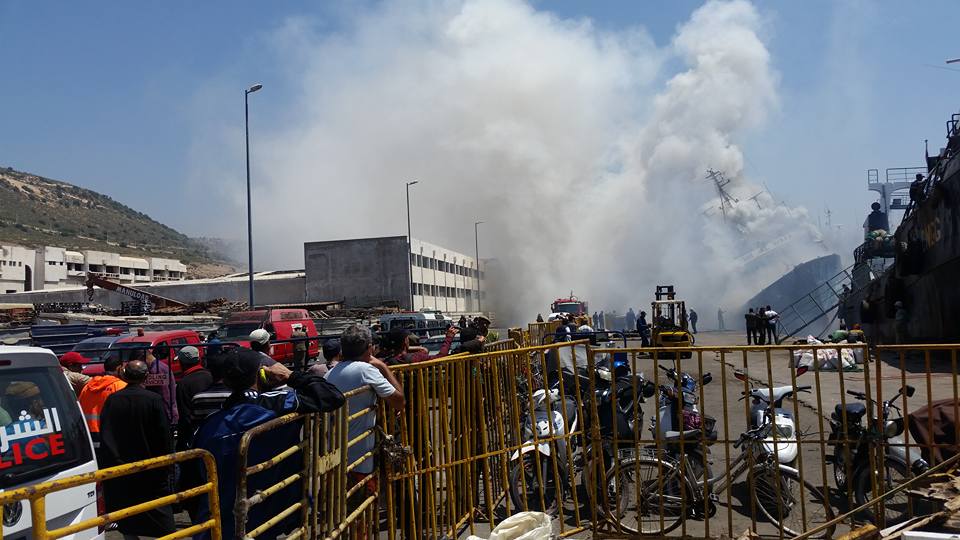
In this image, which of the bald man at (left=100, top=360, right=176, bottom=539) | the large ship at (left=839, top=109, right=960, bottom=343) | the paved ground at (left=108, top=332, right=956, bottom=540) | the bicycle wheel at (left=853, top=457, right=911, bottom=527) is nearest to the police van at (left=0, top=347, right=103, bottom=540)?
the bald man at (left=100, top=360, right=176, bottom=539)

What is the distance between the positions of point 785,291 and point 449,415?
58.7m

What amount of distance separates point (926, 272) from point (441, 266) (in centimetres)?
4997

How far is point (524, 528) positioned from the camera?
188 inches

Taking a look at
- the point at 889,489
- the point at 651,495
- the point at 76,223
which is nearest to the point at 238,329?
the point at 651,495

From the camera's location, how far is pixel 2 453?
12.0 ft

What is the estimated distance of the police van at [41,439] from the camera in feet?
12.1

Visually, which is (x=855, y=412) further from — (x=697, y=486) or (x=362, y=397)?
(x=362, y=397)

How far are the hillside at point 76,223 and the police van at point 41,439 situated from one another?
8838 centimetres

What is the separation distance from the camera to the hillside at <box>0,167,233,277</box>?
90688mm

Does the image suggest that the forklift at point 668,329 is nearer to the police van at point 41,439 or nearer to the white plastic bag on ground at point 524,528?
the white plastic bag on ground at point 524,528

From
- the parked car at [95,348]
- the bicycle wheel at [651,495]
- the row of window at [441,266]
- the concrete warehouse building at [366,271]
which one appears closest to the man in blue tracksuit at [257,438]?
the bicycle wheel at [651,495]

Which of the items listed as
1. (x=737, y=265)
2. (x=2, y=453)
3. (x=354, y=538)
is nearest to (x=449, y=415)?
(x=354, y=538)

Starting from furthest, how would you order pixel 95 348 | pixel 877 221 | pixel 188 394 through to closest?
pixel 877 221 → pixel 95 348 → pixel 188 394

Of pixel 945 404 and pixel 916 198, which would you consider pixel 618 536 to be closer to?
pixel 945 404
